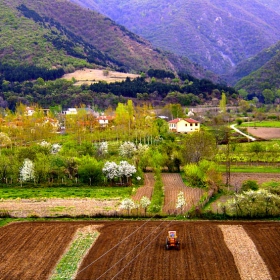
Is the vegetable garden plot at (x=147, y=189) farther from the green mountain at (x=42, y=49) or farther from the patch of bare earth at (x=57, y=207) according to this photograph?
the green mountain at (x=42, y=49)

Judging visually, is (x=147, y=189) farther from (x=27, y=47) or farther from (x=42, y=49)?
(x=27, y=47)

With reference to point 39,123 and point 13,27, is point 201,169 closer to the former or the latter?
point 39,123

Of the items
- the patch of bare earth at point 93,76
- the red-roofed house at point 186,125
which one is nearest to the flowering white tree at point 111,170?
the red-roofed house at point 186,125

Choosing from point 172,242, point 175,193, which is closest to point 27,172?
point 175,193

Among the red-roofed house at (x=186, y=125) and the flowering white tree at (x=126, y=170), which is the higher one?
the red-roofed house at (x=186, y=125)

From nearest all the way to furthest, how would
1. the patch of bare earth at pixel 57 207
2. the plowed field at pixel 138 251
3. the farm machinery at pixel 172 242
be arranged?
the plowed field at pixel 138 251
the farm machinery at pixel 172 242
the patch of bare earth at pixel 57 207

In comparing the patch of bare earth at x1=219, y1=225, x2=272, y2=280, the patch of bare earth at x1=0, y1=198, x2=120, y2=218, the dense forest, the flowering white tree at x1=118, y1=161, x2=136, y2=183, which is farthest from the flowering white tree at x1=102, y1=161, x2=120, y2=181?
the dense forest
